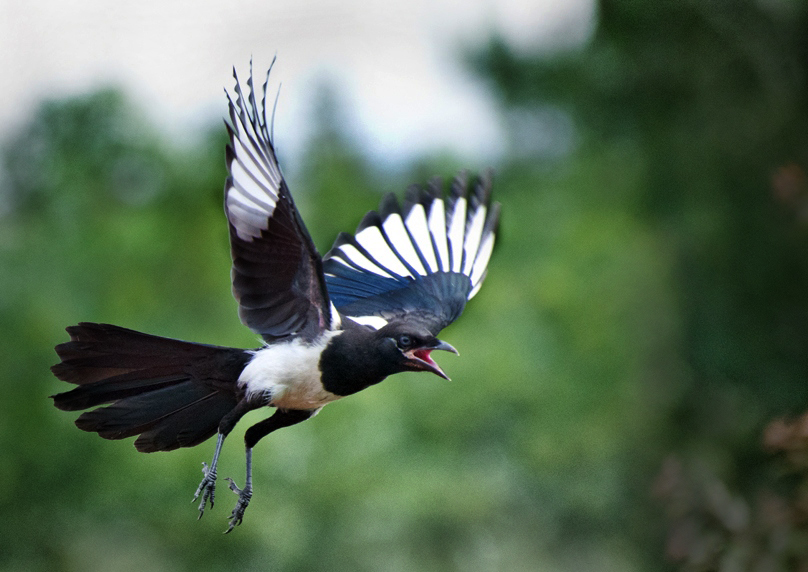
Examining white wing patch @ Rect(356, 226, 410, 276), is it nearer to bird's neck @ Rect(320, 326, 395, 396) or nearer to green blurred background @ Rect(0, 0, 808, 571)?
bird's neck @ Rect(320, 326, 395, 396)

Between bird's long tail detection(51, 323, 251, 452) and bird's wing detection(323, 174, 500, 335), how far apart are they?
532 mm

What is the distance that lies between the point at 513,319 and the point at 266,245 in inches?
297

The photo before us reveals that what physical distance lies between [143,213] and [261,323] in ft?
26.1

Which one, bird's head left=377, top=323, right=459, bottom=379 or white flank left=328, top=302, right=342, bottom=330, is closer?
bird's head left=377, top=323, right=459, bottom=379

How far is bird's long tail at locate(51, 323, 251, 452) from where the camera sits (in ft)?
7.36

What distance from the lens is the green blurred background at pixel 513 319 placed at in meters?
7.70

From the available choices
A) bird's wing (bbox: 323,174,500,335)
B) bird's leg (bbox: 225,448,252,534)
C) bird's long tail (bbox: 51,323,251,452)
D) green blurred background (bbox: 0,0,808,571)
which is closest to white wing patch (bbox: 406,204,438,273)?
bird's wing (bbox: 323,174,500,335)

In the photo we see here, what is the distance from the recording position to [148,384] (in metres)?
2.37

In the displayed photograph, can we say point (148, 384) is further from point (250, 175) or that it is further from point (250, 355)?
point (250, 175)

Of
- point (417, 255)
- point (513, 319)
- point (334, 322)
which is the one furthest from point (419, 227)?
point (513, 319)

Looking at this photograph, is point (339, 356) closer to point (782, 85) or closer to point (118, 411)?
point (118, 411)

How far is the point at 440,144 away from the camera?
36.9 ft

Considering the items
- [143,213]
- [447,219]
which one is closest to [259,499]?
[143,213]

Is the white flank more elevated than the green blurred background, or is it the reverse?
the white flank
